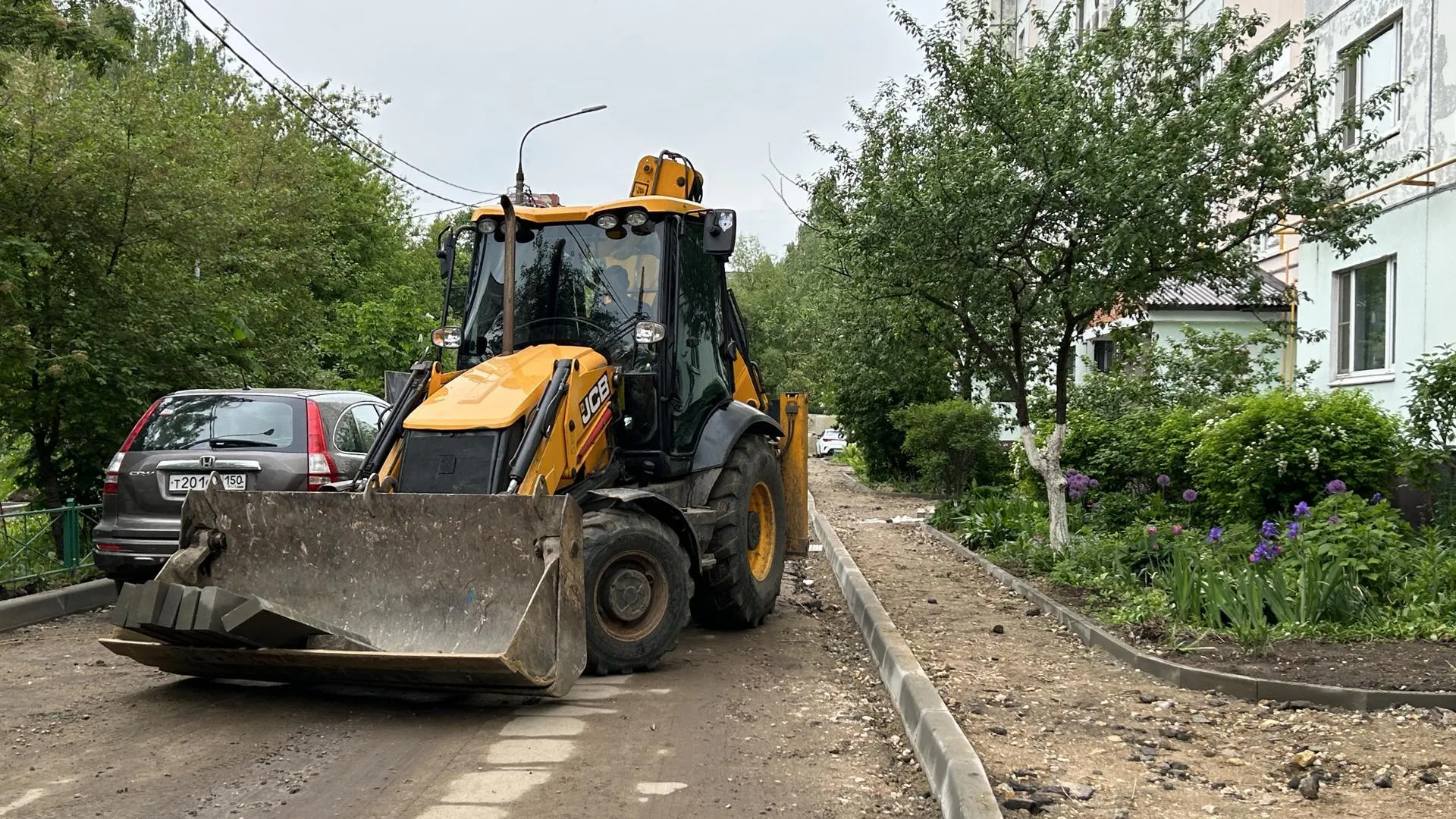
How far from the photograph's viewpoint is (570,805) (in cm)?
522

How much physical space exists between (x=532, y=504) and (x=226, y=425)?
442 centimetres

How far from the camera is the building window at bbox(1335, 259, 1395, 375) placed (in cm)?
1477

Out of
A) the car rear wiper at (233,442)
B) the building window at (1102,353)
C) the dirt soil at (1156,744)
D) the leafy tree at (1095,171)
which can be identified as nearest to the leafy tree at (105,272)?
the car rear wiper at (233,442)

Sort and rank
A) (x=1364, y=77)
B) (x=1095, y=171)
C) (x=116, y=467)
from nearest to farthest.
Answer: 1. (x=116, y=467)
2. (x=1095, y=171)
3. (x=1364, y=77)

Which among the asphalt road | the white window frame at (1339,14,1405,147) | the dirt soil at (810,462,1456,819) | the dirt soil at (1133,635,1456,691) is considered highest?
the white window frame at (1339,14,1405,147)

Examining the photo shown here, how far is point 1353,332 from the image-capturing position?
15.6m

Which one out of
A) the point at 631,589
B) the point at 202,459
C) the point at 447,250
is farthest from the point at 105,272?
the point at 631,589

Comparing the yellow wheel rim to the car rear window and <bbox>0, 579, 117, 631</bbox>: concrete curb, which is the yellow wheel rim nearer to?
the car rear window

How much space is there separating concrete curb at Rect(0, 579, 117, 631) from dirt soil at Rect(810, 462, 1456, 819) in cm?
668

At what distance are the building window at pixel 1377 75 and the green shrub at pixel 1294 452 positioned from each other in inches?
173

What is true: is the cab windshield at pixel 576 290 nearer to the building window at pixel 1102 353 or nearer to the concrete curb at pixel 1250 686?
the concrete curb at pixel 1250 686

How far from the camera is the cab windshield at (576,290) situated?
890cm

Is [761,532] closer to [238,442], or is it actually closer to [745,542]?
[745,542]

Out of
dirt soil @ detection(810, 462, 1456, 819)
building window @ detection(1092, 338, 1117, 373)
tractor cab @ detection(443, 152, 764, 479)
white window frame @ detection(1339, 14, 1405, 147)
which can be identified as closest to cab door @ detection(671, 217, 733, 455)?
tractor cab @ detection(443, 152, 764, 479)
